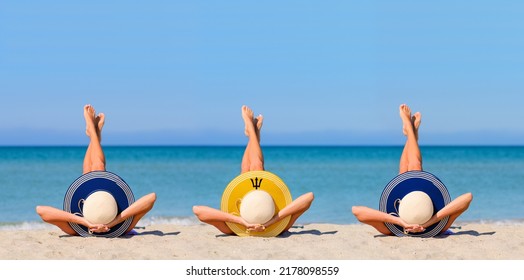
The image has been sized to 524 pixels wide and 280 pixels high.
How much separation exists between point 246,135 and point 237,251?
1578 millimetres

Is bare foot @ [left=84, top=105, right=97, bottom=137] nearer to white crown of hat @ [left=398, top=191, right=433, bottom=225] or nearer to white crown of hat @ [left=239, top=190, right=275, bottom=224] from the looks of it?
white crown of hat @ [left=239, top=190, right=275, bottom=224]

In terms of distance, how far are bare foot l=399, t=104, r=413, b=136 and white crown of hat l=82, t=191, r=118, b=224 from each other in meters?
A: 3.46

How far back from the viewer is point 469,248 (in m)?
9.29

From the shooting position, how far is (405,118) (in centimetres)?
973

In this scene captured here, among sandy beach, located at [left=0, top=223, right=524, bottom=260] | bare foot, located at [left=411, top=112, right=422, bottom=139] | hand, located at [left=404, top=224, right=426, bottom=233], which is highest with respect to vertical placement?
bare foot, located at [left=411, top=112, right=422, bottom=139]

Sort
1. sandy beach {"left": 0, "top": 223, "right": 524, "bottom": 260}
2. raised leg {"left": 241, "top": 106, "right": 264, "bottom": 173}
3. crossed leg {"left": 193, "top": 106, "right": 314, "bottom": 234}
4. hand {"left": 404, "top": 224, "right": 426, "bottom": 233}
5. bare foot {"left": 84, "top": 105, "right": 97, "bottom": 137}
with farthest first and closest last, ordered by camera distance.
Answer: bare foot {"left": 84, "top": 105, "right": 97, "bottom": 137}
raised leg {"left": 241, "top": 106, "right": 264, "bottom": 173}
crossed leg {"left": 193, "top": 106, "right": 314, "bottom": 234}
hand {"left": 404, "top": 224, "right": 426, "bottom": 233}
sandy beach {"left": 0, "top": 223, "right": 524, "bottom": 260}

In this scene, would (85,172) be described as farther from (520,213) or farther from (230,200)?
(520,213)

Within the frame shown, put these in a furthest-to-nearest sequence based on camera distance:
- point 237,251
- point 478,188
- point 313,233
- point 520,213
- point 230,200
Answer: point 478,188 → point 520,213 → point 313,233 → point 230,200 → point 237,251

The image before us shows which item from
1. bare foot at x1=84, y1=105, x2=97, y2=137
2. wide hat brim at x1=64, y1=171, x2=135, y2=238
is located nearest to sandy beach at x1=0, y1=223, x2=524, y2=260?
wide hat brim at x1=64, y1=171, x2=135, y2=238

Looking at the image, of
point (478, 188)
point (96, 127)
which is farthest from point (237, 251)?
point (478, 188)

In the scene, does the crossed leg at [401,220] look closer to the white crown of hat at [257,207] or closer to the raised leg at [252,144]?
the white crown of hat at [257,207]

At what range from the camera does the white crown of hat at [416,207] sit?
30.7 ft

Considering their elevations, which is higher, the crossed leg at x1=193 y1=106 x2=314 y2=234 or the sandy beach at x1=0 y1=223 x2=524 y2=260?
the crossed leg at x1=193 y1=106 x2=314 y2=234

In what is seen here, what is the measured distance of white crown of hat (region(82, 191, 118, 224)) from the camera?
9.38 m
